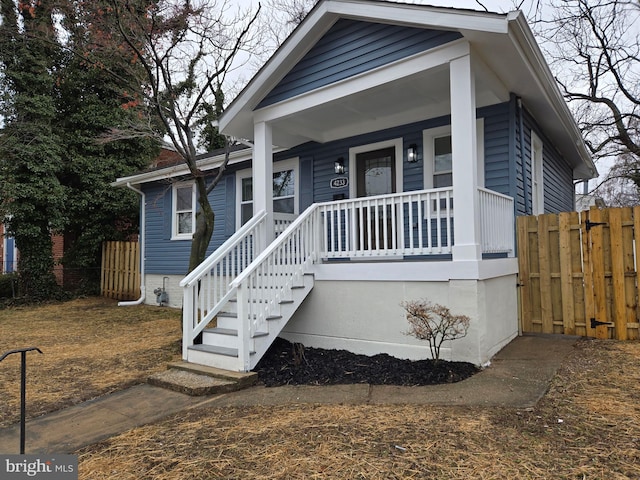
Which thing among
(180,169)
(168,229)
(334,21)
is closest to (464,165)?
(334,21)

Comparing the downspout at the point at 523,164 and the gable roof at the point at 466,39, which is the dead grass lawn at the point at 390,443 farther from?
the gable roof at the point at 466,39

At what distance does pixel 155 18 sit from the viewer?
20.5ft

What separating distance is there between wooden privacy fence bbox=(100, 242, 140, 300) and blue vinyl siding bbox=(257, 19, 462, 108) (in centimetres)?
802

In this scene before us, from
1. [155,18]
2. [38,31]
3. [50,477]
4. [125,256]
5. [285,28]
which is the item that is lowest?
[50,477]

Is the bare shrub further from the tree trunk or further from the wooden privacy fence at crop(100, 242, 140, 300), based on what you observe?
the wooden privacy fence at crop(100, 242, 140, 300)

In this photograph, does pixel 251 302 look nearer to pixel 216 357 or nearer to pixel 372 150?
pixel 216 357

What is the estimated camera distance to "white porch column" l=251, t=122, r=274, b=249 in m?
6.45

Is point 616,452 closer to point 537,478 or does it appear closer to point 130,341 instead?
point 537,478

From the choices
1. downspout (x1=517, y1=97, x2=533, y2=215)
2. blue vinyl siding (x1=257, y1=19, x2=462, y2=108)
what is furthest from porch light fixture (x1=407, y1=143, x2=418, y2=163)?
blue vinyl siding (x1=257, y1=19, x2=462, y2=108)

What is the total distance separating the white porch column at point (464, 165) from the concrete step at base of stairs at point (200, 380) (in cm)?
263

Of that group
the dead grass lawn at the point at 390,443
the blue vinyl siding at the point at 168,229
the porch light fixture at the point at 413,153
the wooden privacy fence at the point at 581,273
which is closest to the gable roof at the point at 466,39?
the porch light fixture at the point at 413,153

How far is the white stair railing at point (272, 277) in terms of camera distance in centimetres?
454

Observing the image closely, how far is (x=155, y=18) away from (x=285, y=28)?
804 cm

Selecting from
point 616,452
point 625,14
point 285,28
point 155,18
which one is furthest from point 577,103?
point 616,452
